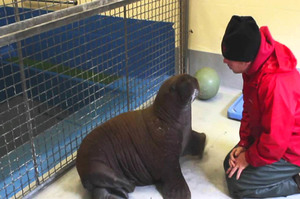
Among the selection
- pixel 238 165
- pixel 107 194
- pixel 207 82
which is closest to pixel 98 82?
pixel 107 194

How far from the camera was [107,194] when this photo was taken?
64.8 inches

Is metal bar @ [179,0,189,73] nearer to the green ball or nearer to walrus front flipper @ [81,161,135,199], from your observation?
the green ball

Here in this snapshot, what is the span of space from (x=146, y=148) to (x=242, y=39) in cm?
67

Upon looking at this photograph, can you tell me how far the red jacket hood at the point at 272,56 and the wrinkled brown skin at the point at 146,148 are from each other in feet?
1.02

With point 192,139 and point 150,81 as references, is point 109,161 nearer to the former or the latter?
point 192,139

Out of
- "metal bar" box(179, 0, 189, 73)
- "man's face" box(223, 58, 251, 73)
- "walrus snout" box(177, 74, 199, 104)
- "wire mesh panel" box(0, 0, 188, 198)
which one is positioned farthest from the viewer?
"metal bar" box(179, 0, 189, 73)

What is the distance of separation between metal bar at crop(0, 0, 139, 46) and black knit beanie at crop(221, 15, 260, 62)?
2.30 ft

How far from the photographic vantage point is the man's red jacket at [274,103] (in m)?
1.46

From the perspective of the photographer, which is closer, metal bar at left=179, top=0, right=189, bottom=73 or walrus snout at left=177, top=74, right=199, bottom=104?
walrus snout at left=177, top=74, right=199, bottom=104

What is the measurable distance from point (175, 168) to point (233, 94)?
1196 millimetres

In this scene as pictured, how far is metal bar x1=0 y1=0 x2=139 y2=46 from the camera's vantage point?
4.72 ft

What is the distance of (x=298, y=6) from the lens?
2.43 metres

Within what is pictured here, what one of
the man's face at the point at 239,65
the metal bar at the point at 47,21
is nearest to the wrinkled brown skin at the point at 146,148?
the man's face at the point at 239,65

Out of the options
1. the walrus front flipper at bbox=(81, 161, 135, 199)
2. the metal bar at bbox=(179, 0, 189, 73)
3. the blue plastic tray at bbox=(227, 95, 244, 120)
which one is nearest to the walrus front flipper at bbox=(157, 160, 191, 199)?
the walrus front flipper at bbox=(81, 161, 135, 199)
